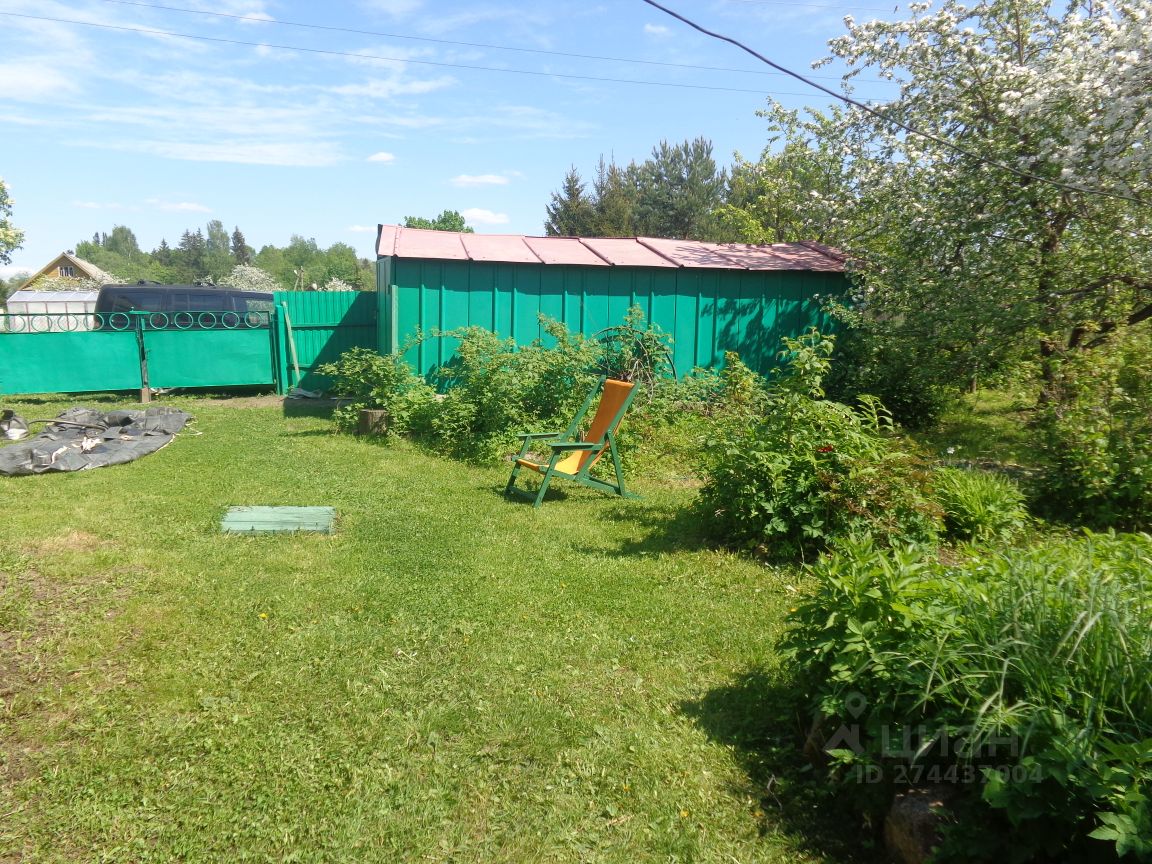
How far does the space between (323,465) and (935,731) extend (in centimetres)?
613

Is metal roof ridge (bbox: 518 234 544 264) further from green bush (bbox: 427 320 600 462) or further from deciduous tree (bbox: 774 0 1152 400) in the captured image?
deciduous tree (bbox: 774 0 1152 400)

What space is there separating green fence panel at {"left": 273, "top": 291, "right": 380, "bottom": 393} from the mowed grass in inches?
264

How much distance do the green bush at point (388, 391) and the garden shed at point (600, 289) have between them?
0.62 metres

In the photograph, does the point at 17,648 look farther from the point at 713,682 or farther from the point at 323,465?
the point at 323,465

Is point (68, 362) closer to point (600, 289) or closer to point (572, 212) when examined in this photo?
point (600, 289)

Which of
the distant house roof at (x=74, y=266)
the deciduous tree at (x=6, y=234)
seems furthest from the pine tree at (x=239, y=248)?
the deciduous tree at (x=6, y=234)

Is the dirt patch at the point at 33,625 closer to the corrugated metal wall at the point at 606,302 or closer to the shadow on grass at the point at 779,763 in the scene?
the shadow on grass at the point at 779,763

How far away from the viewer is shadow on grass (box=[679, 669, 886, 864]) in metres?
2.47

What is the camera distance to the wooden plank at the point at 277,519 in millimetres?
5379

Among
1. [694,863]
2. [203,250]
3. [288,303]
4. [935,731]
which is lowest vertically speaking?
[694,863]

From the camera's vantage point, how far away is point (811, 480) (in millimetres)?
4633

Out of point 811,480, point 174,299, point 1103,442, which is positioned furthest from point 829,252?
point 174,299

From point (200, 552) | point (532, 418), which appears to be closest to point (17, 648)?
point (200, 552)

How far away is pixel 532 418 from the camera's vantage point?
8.10m
